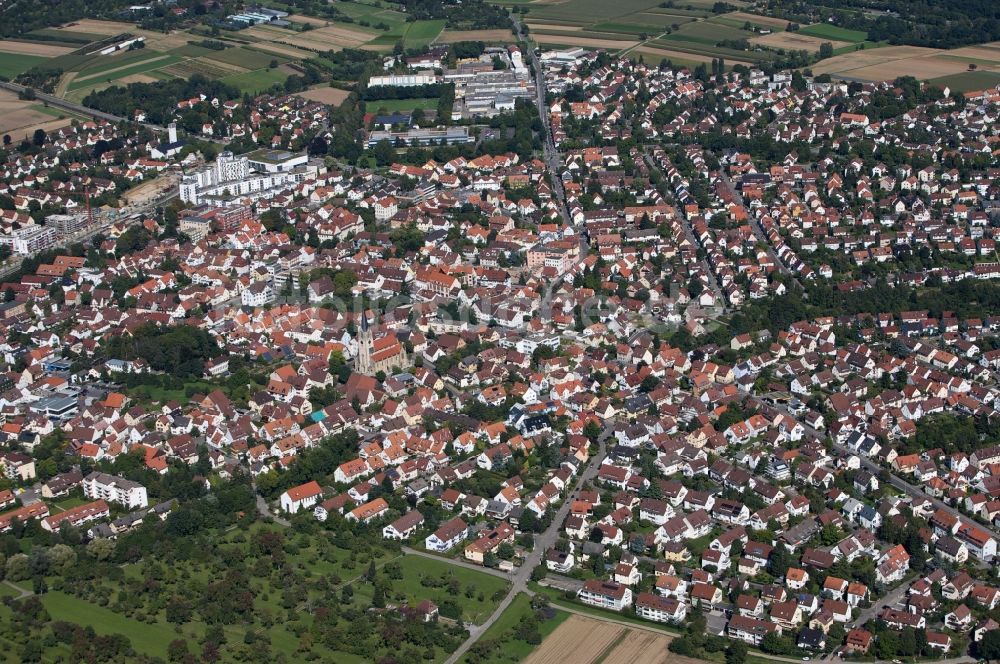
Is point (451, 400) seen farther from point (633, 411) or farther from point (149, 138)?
point (149, 138)

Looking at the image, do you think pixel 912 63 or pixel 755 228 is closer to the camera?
pixel 755 228

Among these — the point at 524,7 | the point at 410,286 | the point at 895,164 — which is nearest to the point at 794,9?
the point at 524,7

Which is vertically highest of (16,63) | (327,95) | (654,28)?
(654,28)

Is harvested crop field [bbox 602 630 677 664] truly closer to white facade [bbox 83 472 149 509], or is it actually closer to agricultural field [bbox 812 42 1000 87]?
white facade [bbox 83 472 149 509]

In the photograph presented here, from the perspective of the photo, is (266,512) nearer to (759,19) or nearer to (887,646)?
(887,646)

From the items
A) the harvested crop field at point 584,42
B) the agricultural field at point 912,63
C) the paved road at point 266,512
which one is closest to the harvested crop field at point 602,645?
the paved road at point 266,512

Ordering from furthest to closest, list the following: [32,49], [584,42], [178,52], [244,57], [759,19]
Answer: [759,19]
[584,42]
[32,49]
[178,52]
[244,57]

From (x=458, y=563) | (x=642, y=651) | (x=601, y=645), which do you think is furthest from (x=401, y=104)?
(x=642, y=651)

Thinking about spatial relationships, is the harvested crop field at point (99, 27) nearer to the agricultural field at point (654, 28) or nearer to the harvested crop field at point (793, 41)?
the agricultural field at point (654, 28)
